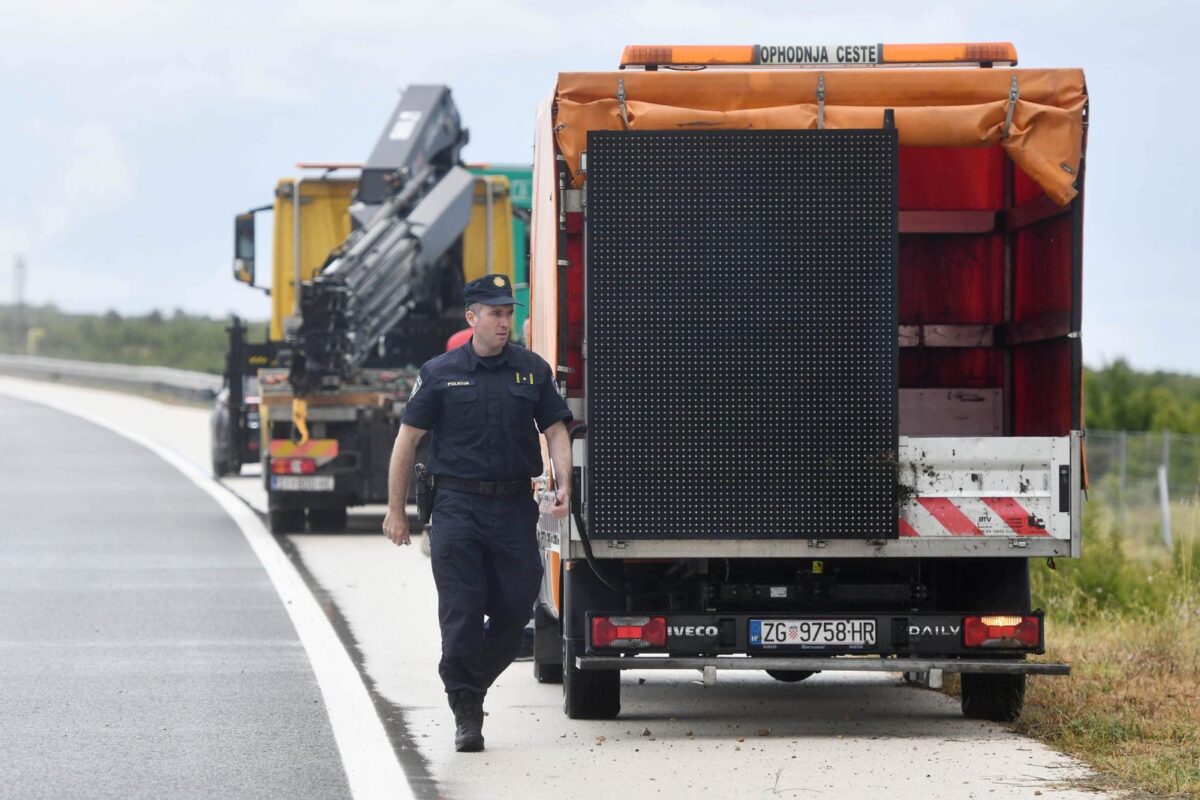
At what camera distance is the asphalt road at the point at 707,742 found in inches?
328

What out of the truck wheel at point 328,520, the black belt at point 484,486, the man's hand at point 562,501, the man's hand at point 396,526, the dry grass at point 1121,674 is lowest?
the dry grass at point 1121,674

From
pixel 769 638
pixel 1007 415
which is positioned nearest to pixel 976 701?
pixel 769 638

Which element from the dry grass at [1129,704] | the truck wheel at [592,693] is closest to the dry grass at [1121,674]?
the dry grass at [1129,704]

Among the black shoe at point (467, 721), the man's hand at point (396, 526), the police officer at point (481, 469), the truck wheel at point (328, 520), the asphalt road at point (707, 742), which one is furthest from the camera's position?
A: the truck wheel at point (328, 520)

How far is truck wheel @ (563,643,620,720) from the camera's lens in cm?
1006

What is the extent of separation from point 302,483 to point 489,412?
39.4 feet

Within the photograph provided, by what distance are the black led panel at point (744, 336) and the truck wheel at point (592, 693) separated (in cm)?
89

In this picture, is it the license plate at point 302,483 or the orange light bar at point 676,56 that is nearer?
the orange light bar at point 676,56

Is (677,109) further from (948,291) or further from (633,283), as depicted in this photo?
(948,291)

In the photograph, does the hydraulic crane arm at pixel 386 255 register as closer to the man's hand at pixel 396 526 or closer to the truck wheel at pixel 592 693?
the truck wheel at pixel 592 693

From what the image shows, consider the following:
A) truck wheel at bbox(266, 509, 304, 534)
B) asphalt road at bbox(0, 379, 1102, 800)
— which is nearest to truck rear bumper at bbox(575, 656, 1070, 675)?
asphalt road at bbox(0, 379, 1102, 800)

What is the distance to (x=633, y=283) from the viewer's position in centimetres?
948

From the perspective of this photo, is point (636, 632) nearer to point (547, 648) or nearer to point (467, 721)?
point (467, 721)

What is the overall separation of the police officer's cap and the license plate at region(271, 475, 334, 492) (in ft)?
38.9
